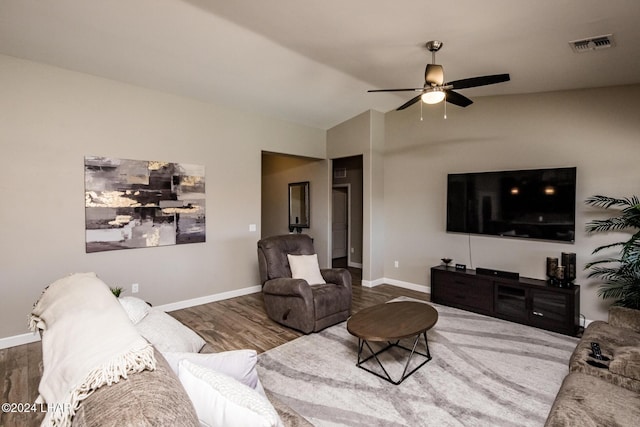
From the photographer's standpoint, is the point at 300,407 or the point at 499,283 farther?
the point at 499,283

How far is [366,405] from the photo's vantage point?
7.40 feet

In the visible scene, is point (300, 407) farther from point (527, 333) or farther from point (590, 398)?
point (527, 333)

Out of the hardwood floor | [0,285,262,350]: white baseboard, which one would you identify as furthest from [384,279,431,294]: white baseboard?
[0,285,262,350]: white baseboard

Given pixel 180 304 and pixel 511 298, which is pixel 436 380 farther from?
pixel 180 304

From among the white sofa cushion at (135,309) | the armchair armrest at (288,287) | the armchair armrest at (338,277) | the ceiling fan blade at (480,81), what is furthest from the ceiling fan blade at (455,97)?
the white sofa cushion at (135,309)

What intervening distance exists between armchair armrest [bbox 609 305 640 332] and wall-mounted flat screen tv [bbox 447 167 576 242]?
132 cm

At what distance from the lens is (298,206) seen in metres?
6.80

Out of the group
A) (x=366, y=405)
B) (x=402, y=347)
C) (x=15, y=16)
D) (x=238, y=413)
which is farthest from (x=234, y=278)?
(x=238, y=413)

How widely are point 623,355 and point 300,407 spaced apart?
207 centimetres

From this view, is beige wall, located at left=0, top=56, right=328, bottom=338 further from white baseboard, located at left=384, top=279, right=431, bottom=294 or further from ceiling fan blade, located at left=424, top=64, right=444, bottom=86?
ceiling fan blade, located at left=424, top=64, right=444, bottom=86

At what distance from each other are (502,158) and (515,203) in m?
0.68

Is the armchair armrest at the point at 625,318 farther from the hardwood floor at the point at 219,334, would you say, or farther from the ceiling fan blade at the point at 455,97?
the hardwood floor at the point at 219,334

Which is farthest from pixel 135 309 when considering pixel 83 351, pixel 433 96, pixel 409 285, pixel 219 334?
pixel 409 285

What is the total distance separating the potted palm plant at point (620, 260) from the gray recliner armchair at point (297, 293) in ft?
9.31
